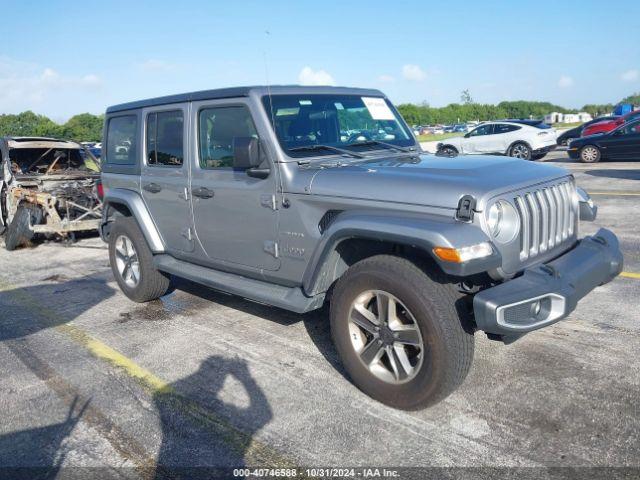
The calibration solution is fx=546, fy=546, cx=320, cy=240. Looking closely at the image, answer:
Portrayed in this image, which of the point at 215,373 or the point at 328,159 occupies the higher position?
the point at 328,159

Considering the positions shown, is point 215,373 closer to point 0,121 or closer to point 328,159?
point 328,159

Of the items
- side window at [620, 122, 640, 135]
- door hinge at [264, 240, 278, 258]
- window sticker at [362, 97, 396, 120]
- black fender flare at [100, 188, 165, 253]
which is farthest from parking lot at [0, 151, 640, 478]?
side window at [620, 122, 640, 135]

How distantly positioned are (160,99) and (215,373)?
2.68 meters

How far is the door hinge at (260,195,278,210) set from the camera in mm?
4004

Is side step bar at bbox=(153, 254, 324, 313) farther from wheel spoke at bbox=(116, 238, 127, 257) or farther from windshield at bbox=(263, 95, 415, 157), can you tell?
windshield at bbox=(263, 95, 415, 157)

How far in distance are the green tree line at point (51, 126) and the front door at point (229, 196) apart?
165 feet

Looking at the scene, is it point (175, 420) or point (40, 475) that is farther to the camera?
point (175, 420)

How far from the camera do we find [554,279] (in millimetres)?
3143

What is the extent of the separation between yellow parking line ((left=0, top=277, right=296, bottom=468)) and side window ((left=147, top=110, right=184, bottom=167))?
5.72 ft

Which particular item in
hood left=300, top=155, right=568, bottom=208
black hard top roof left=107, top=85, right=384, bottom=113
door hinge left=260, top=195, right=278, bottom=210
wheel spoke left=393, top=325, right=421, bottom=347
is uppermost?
black hard top roof left=107, top=85, right=384, bottom=113

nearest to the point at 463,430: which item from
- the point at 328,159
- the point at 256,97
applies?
the point at 328,159

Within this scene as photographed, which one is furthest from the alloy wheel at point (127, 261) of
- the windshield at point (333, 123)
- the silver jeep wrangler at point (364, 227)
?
the windshield at point (333, 123)

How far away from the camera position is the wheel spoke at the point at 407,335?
3.23m

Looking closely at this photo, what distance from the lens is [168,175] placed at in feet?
16.5
